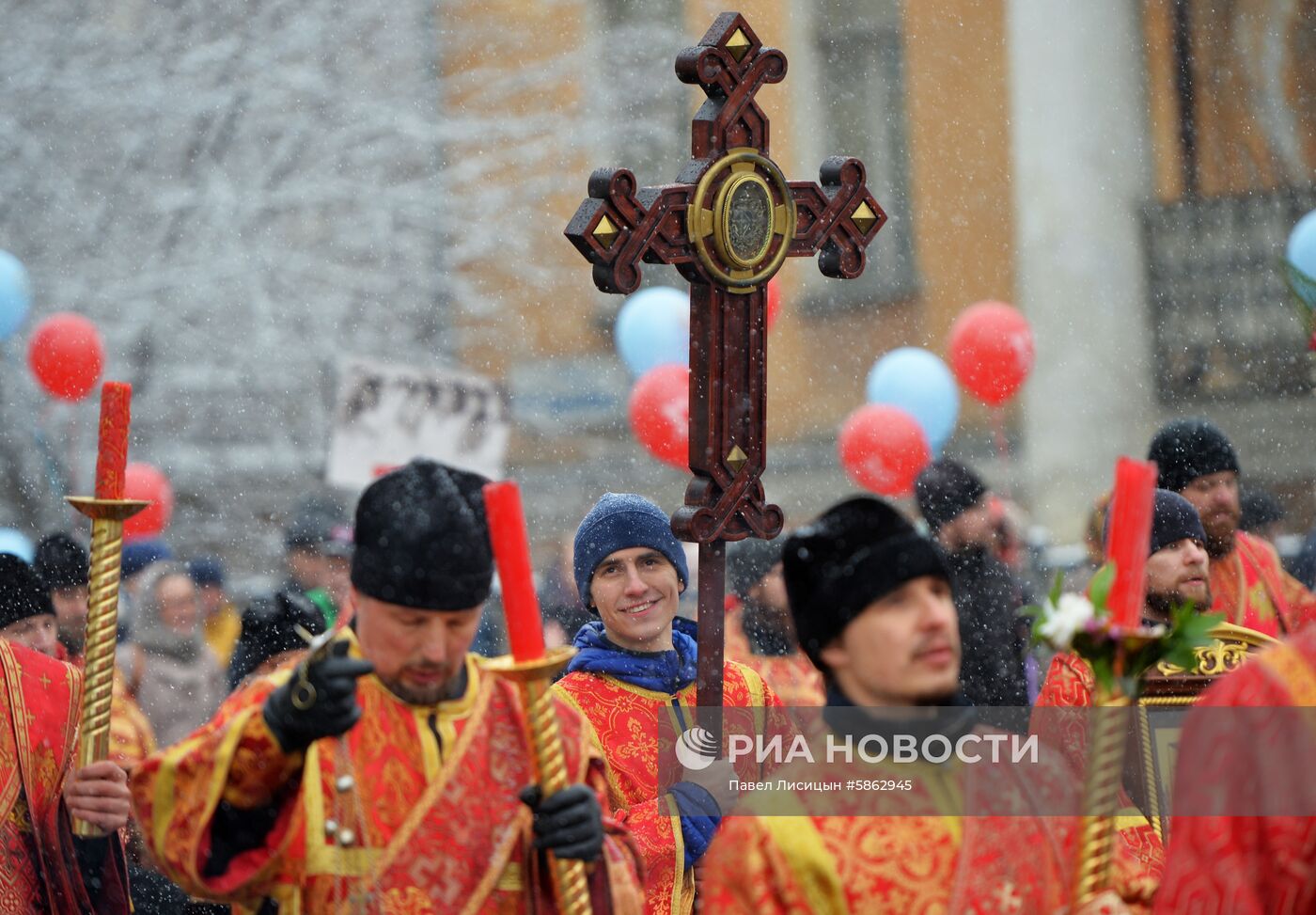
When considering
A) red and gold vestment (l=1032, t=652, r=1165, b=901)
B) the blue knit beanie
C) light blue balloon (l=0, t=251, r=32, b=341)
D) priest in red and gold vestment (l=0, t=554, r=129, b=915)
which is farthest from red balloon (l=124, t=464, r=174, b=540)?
red and gold vestment (l=1032, t=652, r=1165, b=901)

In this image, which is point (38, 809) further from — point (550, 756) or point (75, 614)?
point (75, 614)

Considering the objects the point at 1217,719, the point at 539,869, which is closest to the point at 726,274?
the point at 539,869

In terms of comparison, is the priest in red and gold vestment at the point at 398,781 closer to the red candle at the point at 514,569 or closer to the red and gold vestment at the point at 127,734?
the red candle at the point at 514,569

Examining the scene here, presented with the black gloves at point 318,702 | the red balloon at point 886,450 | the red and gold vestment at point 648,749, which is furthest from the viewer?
the red balloon at point 886,450

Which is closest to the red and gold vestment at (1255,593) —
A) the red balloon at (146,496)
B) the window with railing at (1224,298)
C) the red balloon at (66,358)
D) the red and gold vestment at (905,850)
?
the red and gold vestment at (905,850)

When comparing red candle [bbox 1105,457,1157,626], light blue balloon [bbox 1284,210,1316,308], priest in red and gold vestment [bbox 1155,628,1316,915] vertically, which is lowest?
priest in red and gold vestment [bbox 1155,628,1316,915]

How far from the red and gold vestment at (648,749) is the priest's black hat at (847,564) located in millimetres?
1486

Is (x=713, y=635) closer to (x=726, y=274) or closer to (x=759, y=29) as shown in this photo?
(x=726, y=274)

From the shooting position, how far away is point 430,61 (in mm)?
17172

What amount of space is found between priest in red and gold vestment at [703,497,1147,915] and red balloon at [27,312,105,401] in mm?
7309

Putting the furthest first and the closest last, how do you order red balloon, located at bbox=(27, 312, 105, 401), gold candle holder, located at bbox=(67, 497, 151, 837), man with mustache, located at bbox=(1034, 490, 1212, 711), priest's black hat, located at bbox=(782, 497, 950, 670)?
red balloon, located at bbox=(27, 312, 105, 401) → man with mustache, located at bbox=(1034, 490, 1212, 711) → gold candle holder, located at bbox=(67, 497, 151, 837) → priest's black hat, located at bbox=(782, 497, 950, 670)

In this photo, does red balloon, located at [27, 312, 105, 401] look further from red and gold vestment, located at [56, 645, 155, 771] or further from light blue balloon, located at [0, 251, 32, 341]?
red and gold vestment, located at [56, 645, 155, 771]

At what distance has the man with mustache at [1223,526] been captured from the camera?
6465 mm

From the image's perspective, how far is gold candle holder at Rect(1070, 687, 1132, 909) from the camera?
3311 mm
